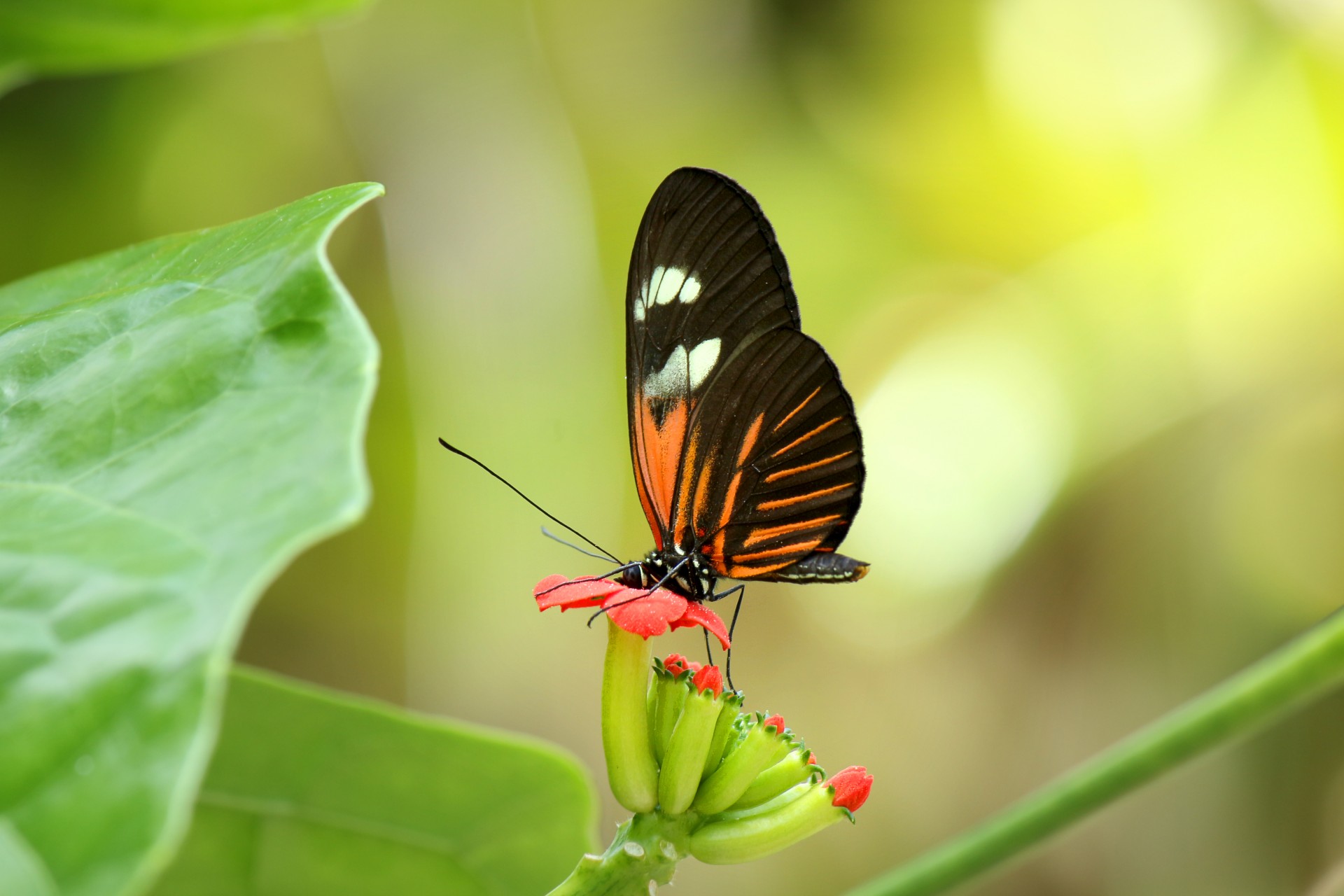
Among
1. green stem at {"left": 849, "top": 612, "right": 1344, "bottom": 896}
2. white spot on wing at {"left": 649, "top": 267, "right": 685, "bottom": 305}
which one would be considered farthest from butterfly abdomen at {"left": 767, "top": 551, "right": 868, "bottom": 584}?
green stem at {"left": 849, "top": 612, "right": 1344, "bottom": 896}

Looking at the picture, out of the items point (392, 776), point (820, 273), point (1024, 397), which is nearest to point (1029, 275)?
point (1024, 397)

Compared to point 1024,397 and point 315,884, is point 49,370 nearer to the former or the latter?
point 315,884

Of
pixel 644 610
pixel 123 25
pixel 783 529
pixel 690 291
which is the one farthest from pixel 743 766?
pixel 123 25

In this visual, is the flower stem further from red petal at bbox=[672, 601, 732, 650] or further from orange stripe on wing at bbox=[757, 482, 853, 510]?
orange stripe on wing at bbox=[757, 482, 853, 510]

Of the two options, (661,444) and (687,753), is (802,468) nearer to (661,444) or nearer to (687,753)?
(661,444)

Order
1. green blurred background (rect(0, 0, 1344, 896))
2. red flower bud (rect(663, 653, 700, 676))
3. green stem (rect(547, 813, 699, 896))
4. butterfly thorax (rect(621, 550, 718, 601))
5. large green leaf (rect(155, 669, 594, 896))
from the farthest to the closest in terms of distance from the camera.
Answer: green blurred background (rect(0, 0, 1344, 896)) → butterfly thorax (rect(621, 550, 718, 601)) → large green leaf (rect(155, 669, 594, 896)) → red flower bud (rect(663, 653, 700, 676)) → green stem (rect(547, 813, 699, 896))

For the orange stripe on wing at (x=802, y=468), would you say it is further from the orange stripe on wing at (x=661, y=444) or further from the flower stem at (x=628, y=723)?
the flower stem at (x=628, y=723)

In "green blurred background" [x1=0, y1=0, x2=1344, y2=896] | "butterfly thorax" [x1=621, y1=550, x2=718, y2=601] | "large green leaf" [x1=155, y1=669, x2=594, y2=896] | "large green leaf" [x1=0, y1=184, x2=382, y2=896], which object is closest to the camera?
"large green leaf" [x1=0, y1=184, x2=382, y2=896]
